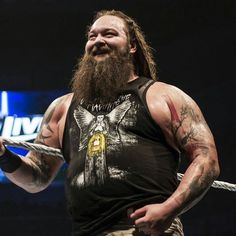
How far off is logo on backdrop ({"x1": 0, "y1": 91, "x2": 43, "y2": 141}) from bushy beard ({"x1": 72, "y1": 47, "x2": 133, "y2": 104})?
4.54 m

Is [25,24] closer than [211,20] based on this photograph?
No

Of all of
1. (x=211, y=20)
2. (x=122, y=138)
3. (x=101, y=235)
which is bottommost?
(x=211, y=20)

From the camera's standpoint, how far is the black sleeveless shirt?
112cm

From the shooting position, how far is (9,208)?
5.80 metres

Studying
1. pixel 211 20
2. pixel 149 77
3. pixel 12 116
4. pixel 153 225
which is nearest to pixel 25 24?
pixel 12 116

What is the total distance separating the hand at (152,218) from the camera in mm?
1004

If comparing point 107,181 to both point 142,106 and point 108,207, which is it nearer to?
point 108,207

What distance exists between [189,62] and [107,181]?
5.05 metres

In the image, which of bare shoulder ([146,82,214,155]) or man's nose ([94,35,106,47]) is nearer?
bare shoulder ([146,82,214,155])

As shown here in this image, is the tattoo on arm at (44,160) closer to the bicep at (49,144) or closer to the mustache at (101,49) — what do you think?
the bicep at (49,144)

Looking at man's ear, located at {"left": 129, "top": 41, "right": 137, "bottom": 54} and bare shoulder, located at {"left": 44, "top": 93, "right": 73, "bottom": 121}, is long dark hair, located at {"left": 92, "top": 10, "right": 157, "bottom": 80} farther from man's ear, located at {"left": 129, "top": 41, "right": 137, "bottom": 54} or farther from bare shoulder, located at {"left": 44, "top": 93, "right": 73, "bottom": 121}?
bare shoulder, located at {"left": 44, "top": 93, "right": 73, "bottom": 121}

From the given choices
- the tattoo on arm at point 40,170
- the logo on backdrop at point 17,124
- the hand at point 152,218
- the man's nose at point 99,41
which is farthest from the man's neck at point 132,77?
the logo on backdrop at point 17,124

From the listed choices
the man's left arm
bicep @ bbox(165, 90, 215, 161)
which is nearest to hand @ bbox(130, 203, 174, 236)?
the man's left arm

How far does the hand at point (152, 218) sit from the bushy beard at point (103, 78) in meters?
0.34
